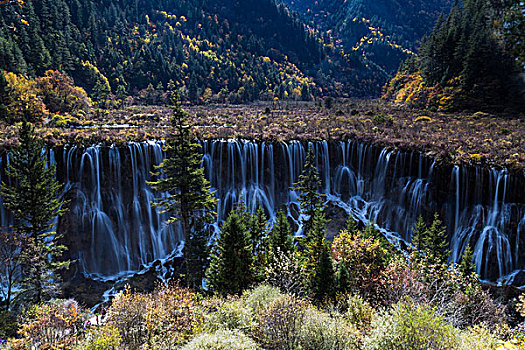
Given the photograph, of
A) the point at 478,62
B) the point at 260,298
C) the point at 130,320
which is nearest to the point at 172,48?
the point at 478,62

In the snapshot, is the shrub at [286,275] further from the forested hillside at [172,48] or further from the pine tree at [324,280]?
the forested hillside at [172,48]

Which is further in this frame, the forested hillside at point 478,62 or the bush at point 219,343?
the forested hillside at point 478,62

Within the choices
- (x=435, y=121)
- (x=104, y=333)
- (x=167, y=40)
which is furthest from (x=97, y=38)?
(x=104, y=333)

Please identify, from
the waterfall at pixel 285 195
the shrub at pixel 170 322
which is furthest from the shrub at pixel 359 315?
the waterfall at pixel 285 195

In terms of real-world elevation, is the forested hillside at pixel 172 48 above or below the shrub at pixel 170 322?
above

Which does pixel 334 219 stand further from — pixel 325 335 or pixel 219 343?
pixel 219 343

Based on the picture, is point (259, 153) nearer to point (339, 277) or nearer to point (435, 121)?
point (339, 277)
